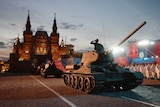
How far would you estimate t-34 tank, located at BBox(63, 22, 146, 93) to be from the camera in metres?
9.85

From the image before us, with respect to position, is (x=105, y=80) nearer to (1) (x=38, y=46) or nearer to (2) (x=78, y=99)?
(2) (x=78, y=99)

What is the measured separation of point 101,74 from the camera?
9.77 metres

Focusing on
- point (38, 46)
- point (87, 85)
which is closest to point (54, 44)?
point (38, 46)

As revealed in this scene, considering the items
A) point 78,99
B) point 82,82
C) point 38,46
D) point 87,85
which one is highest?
point 38,46

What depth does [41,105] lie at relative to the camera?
23.1 feet

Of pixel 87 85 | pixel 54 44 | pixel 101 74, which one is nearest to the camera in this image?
pixel 101 74

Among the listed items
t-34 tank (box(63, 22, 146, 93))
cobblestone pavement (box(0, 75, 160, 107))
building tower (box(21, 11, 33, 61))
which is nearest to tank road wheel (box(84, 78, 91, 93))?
t-34 tank (box(63, 22, 146, 93))

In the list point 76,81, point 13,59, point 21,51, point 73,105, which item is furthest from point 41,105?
point 21,51

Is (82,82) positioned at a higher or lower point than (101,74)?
lower

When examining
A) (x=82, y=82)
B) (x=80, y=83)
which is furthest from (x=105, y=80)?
(x=80, y=83)

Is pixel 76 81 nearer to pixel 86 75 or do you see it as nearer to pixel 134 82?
pixel 86 75

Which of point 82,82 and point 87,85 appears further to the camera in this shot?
point 82,82

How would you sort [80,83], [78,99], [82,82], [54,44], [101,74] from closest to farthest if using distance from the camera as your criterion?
[78,99]
[101,74]
[82,82]
[80,83]
[54,44]

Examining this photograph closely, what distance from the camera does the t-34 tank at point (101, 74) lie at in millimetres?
9845
